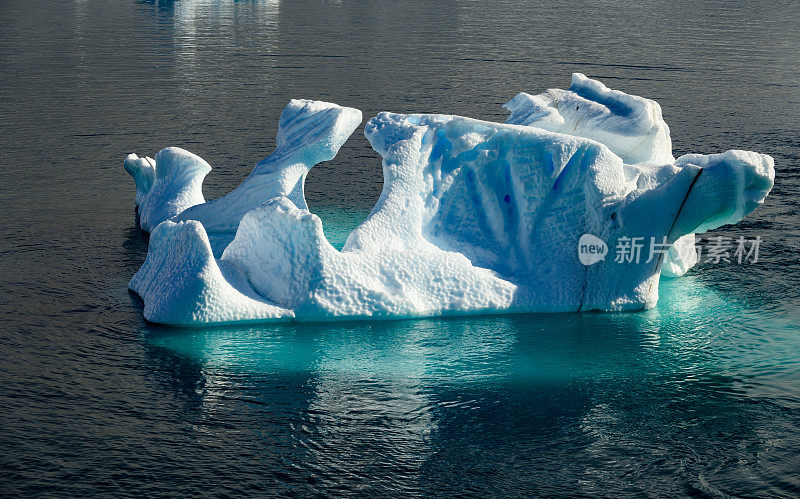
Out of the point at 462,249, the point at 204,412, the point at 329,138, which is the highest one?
the point at 329,138

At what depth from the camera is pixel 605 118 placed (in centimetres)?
1034

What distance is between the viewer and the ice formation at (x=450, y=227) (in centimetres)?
797

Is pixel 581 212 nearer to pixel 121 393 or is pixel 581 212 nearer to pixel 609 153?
pixel 609 153

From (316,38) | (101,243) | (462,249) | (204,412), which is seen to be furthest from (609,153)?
(316,38)

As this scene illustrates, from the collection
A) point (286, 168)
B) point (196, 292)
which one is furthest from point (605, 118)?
point (196, 292)

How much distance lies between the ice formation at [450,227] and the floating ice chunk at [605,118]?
1.2 inches

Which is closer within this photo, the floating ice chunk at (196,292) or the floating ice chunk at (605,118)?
the floating ice chunk at (196,292)

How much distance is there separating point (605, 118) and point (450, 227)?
2406mm

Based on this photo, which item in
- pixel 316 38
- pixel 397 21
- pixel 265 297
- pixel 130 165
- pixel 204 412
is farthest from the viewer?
pixel 397 21

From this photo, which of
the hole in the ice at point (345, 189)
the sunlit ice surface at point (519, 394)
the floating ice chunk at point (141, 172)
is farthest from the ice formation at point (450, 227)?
the floating ice chunk at point (141, 172)

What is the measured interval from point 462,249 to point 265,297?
6.06ft

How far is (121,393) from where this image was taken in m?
6.75

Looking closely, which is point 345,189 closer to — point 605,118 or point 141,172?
point 141,172

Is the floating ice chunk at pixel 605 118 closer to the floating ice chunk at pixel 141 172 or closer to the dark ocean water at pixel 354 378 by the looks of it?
the dark ocean water at pixel 354 378
